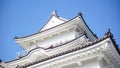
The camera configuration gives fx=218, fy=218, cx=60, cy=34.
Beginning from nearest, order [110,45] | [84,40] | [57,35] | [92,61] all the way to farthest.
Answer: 1. [110,45]
2. [92,61]
3. [84,40]
4. [57,35]

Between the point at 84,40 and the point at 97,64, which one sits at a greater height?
the point at 84,40

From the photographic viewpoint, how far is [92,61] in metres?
11.6

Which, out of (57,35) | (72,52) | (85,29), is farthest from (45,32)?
(72,52)

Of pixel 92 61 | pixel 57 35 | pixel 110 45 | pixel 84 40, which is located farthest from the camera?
pixel 57 35

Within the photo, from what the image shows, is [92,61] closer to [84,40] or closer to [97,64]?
[97,64]

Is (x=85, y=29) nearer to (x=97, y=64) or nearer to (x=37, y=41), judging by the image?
(x=37, y=41)

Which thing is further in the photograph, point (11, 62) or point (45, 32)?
point (45, 32)

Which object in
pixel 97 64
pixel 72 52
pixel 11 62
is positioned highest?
pixel 11 62

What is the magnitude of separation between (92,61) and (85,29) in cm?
1130

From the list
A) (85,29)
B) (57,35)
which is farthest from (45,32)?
(85,29)

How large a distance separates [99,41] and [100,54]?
74 cm

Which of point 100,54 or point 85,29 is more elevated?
point 85,29

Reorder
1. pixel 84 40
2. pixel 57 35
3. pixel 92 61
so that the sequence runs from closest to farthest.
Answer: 1. pixel 92 61
2. pixel 84 40
3. pixel 57 35

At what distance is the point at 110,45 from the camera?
1073cm
